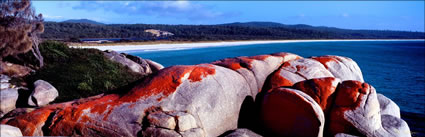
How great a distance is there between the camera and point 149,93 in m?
5.08

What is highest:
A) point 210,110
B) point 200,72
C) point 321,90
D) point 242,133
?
point 200,72

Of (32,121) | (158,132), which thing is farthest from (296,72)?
(32,121)

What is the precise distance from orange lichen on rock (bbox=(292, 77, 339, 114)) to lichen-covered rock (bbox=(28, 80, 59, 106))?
579 cm

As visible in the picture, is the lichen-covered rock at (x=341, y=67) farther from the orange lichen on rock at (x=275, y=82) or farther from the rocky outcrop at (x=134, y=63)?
the rocky outcrop at (x=134, y=63)

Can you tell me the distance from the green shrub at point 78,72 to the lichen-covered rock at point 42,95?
0.23 metres

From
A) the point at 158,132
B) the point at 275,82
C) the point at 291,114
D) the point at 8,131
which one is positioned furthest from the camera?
the point at 275,82

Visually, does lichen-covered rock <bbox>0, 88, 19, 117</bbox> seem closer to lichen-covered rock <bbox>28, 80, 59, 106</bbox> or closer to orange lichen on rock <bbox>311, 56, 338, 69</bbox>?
lichen-covered rock <bbox>28, 80, 59, 106</bbox>

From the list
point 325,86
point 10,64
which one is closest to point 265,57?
point 325,86

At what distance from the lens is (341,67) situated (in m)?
7.26

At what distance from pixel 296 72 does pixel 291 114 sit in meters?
1.68

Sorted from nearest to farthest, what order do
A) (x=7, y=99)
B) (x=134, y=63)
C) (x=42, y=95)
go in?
(x=7, y=99), (x=42, y=95), (x=134, y=63)

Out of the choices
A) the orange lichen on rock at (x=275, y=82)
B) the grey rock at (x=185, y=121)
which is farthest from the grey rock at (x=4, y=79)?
the orange lichen on rock at (x=275, y=82)

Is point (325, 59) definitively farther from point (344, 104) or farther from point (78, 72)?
point (78, 72)

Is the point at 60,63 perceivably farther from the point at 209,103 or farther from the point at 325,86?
the point at 325,86
